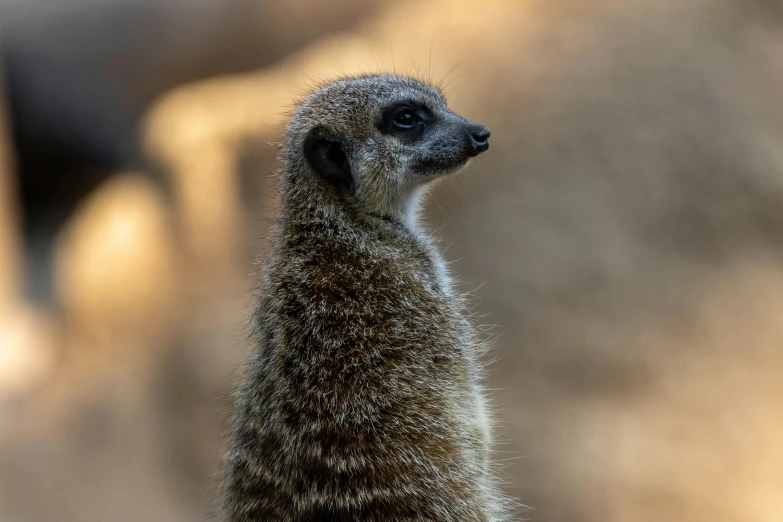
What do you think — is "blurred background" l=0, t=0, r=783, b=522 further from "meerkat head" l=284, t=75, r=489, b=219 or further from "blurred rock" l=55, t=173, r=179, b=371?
"meerkat head" l=284, t=75, r=489, b=219

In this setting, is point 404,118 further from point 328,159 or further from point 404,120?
point 328,159

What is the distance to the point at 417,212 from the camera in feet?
5.28

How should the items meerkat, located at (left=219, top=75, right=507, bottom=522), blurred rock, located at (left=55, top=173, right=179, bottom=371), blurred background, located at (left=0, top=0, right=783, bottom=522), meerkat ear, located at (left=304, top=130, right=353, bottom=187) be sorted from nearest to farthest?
1. meerkat, located at (left=219, top=75, right=507, bottom=522)
2. meerkat ear, located at (left=304, top=130, right=353, bottom=187)
3. blurred background, located at (left=0, top=0, right=783, bottom=522)
4. blurred rock, located at (left=55, top=173, right=179, bottom=371)

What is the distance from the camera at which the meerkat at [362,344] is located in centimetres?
114

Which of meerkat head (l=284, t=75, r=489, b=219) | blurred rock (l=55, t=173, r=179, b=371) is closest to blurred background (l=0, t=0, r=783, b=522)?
blurred rock (l=55, t=173, r=179, b=371)

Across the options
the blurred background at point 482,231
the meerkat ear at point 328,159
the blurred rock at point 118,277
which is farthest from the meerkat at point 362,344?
the blurred rock at point 118,277

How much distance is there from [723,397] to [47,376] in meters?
2.88

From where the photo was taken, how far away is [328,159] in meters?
1.39

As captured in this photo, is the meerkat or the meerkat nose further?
the meerkat nose

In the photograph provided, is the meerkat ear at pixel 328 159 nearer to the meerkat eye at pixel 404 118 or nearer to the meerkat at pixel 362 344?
the meerkat at pixel 362 344

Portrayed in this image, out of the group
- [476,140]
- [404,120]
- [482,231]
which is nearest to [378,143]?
[404,120]

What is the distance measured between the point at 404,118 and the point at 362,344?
51 cm

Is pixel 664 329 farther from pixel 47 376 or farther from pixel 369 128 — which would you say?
pixel 47 376

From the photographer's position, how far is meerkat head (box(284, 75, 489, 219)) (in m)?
1.39
